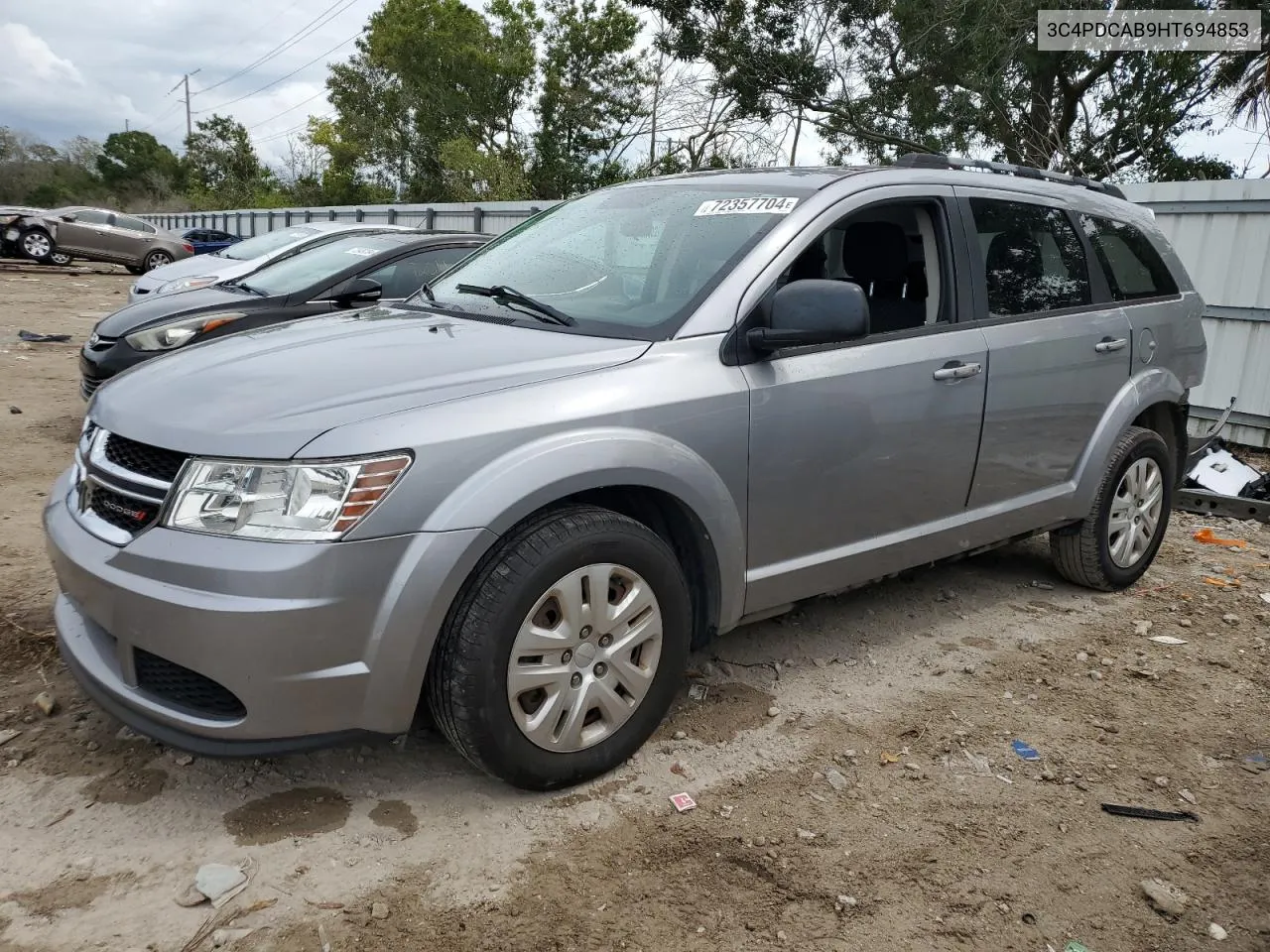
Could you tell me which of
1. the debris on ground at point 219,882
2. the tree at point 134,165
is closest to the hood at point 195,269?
the debris on ground at point 219,882

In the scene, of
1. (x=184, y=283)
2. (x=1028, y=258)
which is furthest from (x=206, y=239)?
(x=1028, y=258)

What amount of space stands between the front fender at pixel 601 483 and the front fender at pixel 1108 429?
1.94m

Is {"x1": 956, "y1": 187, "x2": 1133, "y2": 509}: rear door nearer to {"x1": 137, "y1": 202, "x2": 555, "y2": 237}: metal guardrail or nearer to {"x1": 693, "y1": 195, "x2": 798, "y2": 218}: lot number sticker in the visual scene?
{"x1": 693, "y1": 195, "x2": 798, "y2": 218}: lot number sticker

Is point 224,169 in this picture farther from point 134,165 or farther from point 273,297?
point 273,297

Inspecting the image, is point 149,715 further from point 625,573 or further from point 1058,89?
point 1058,89

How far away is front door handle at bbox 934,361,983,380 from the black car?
10.4 feet

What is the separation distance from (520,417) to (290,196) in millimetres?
57520

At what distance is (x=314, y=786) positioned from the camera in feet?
9.41

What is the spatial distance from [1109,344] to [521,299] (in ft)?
8.23

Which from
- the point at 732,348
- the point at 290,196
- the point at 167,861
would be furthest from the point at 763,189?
the point at 290,196

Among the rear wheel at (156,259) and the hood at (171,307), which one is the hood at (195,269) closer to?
the hood at (171,307)

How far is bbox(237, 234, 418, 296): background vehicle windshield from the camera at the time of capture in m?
6.93

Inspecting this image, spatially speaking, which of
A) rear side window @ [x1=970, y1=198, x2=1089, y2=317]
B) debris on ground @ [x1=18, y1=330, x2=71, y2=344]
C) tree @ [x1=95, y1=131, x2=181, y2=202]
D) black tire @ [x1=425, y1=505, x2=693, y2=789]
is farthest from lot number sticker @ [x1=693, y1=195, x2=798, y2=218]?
tree @ [x1=95, y1=131, x2=181, y2=202]

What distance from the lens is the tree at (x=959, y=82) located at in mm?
15578
